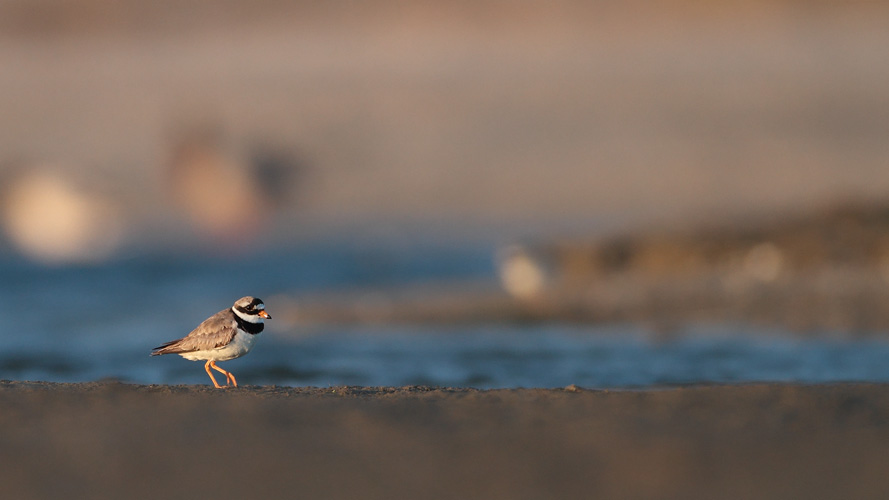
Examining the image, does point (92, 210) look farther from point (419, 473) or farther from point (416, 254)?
point (419, 473)

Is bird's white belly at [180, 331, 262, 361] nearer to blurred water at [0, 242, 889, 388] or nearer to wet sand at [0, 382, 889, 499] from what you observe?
wet sand at [0, 382, 889, 499]

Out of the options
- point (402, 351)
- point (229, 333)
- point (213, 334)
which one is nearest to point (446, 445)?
point (229, 333)

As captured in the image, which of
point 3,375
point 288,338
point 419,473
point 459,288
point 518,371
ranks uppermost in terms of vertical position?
point 459,288

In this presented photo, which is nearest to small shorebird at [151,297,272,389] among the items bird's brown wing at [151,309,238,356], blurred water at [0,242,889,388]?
bird's brown wing at [151,309,238,356]

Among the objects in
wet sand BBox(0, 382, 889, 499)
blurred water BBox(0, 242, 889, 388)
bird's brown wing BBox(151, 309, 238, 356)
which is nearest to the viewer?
wet sand BBox(0, 382, 889, 499)

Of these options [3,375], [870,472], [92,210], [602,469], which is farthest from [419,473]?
[92,210]

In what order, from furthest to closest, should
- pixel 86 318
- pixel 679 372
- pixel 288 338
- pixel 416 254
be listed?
pixel 416 254
pixel 86 318
pixel 288 338
pixel 679 372

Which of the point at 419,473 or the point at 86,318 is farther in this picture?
the point at 86,318
